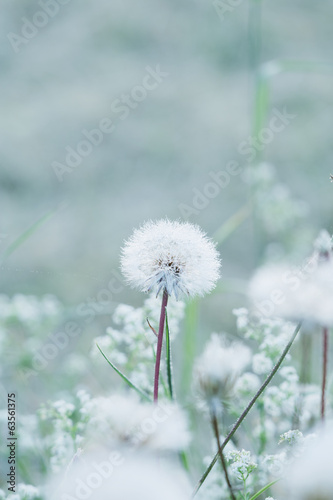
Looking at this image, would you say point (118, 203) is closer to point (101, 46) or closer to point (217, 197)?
point (217, 197)

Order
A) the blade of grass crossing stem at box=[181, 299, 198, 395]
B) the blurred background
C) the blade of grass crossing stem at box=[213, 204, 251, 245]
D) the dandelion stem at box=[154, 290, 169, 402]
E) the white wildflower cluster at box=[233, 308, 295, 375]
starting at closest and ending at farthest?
the dandelion stem at box=[154, 290, 169, 402], the white wildflower cluster at box=[233, 308, 295, 375], the blade of grass crossing stem at box=[181, 299, 198, 395], the blade of grass crossing stem at box=[213, 204, 251, 245], the blurred background

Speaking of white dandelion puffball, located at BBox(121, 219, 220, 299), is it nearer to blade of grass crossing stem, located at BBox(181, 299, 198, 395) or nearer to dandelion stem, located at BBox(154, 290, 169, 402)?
dandelion stem, located at BBox(154, 290, 169, 402)

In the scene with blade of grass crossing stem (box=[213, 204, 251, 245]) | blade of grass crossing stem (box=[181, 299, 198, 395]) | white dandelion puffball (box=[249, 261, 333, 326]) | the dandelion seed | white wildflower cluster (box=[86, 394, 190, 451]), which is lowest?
white wildflower cluster (box=[86, 394, 190, 451])

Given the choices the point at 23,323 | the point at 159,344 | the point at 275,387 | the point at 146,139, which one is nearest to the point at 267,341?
the point at 275,387

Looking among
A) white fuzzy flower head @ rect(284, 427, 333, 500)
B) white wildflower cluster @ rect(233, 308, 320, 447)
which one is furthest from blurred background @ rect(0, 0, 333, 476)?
white fuzzy flower head @ rect(284, 427, 333, 500)

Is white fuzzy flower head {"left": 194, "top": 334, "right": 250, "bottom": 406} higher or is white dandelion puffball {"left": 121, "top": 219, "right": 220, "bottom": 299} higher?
white dandelion puffball {"left": 121, "top": 219, "right": 220, "bottom": 299}

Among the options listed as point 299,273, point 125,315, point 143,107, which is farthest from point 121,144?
point 299,273

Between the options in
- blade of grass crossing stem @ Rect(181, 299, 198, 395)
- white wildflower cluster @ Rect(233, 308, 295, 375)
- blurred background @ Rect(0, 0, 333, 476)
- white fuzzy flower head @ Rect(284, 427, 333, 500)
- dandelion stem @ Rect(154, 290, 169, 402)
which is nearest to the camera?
white fuzzy flower head @ Rect(284, 427, 333, 500)

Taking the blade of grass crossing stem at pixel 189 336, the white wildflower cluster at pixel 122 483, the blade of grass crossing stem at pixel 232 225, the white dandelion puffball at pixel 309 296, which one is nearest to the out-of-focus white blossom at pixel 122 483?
the white wildflower cluster at pixel 122 483

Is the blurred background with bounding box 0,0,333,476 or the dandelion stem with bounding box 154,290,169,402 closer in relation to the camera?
the dandelion stem with bounding box 154,290,169,402

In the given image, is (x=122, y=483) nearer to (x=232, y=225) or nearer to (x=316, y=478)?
(x=316, y=478)
